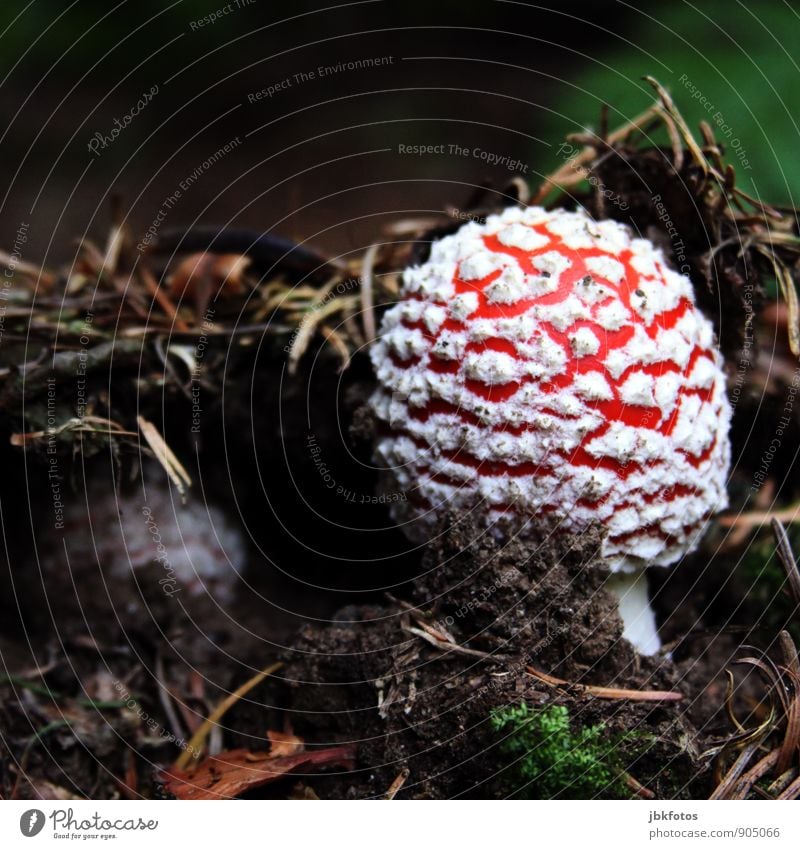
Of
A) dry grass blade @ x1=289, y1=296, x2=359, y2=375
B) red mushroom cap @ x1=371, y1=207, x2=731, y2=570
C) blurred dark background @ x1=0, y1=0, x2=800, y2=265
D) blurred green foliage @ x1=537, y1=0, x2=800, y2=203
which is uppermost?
blurred dark background @ x1=0, y1=0, x2=800, y2=265

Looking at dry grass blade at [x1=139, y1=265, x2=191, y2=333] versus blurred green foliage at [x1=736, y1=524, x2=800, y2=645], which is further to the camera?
dry grass blade at [x1=139, y1=265, x2=191, y2=333]

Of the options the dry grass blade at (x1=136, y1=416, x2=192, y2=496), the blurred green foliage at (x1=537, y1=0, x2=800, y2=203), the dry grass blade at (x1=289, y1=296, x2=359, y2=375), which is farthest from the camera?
the blurred green foliage at (x1=537, y1=0, x2=800, y2=203)

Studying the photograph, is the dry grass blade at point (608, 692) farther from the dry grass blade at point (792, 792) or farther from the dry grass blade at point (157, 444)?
the dry grass blade at point (157, 444)

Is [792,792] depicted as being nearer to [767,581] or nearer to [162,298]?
[767,581]

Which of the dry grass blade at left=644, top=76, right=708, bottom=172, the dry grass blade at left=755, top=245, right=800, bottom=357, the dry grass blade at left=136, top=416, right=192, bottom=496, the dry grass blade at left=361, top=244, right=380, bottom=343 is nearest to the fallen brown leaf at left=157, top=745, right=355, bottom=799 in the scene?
the dry grass blade at left=136, top=416, right=192, bottom=496
